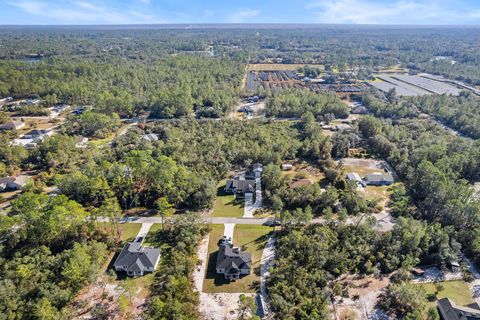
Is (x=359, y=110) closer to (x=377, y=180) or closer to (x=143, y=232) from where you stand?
(x=377, y=180)

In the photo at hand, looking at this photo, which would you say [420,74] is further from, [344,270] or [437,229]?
[344,270]

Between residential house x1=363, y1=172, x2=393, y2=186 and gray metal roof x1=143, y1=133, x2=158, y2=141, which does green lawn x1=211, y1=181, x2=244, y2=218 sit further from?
gray metal roof x1=143, y1=133, x2=158, y2=141

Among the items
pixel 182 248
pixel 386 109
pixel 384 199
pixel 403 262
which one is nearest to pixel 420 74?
pixel 386 109

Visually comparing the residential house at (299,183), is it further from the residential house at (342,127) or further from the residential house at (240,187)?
the residential house at (342,127)

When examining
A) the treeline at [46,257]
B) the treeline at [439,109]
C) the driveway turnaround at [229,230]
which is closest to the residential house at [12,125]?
the treeline at [46,257]

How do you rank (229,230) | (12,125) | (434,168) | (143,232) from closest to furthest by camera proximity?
(143,232), (229,230), (434,168), (12,125)

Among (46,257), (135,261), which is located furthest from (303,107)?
(46,257)

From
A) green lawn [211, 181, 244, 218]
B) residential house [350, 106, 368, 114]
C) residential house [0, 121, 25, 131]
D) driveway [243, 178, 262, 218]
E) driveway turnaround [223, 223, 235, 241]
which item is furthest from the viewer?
residential house [350, 106, 368, 114]

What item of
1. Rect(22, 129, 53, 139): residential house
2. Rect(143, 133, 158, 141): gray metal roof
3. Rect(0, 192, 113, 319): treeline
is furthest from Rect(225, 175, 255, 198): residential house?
Rect(22, 129, 53, 139): residential house
